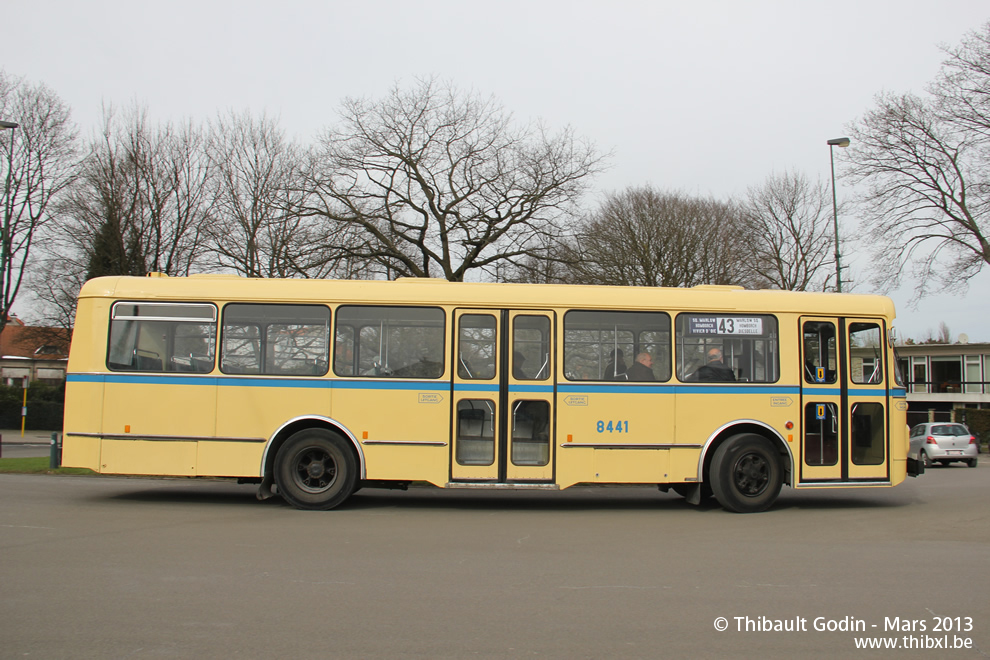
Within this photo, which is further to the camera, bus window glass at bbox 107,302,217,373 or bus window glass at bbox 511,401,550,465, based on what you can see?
bus window glass at bbox 107,302,217,373

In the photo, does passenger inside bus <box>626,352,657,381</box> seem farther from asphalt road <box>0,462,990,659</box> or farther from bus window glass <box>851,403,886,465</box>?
bus window glass <box>851,403,886,465</box>

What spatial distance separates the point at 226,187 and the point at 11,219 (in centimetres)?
1035

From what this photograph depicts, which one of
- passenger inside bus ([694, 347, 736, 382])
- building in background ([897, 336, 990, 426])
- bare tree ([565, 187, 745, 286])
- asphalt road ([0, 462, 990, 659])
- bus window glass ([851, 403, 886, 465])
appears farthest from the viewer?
building in background ([897, 336, 990, 426])

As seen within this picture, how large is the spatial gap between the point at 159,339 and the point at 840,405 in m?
9.75

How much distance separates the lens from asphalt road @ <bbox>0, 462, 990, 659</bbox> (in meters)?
4.95

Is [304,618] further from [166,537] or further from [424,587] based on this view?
[166,537]

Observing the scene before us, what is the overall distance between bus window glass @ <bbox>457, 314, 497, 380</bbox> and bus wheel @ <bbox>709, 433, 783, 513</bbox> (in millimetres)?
3458

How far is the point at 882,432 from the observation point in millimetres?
11000

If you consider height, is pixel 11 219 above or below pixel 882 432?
above

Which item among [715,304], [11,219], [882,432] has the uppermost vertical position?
[11,219]

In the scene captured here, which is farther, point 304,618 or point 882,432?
point 882,432

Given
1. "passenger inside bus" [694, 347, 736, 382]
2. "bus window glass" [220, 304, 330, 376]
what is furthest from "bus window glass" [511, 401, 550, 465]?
"bus window glass" [220, 304, 330, 376]

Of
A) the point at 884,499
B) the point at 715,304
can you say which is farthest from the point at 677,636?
the point at 884,499

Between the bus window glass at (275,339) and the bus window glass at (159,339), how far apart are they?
0.92 feet
